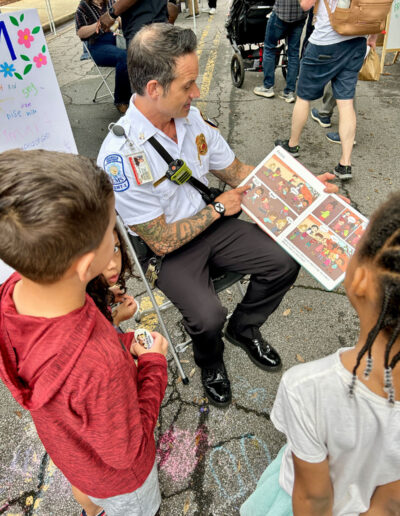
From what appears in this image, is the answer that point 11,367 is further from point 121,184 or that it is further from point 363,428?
point 121,184

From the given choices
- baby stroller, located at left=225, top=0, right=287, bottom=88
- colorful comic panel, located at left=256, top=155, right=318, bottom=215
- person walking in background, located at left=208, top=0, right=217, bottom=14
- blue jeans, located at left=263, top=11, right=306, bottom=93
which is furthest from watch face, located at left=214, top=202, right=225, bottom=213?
person walking in background, located at left=208, top=0, right=217, bottom=14

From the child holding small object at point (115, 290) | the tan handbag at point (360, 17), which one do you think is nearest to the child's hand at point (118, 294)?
the child holding small object at point (115, 290)

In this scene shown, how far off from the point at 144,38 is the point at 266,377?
191 centimetres

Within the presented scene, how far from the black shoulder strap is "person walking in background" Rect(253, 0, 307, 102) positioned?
3.43 m

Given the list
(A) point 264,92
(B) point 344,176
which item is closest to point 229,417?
(B) point 344,176

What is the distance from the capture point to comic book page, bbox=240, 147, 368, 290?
1.82 m

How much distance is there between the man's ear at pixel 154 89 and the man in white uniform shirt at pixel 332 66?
1.97 m

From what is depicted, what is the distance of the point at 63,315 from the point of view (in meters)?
0.90

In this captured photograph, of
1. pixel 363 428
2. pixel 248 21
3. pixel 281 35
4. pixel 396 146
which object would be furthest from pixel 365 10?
pixel 363 428

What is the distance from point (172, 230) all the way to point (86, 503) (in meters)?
1.25

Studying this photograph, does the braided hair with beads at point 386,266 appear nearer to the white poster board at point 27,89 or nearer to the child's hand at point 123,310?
the child's hand at point 123,310

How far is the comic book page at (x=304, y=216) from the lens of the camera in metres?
1.82

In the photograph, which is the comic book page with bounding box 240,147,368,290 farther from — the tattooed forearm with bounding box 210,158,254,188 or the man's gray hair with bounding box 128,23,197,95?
the man's gray hair with bounding box 128,23,197,95

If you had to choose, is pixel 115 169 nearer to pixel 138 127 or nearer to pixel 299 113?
pixel 138 127
